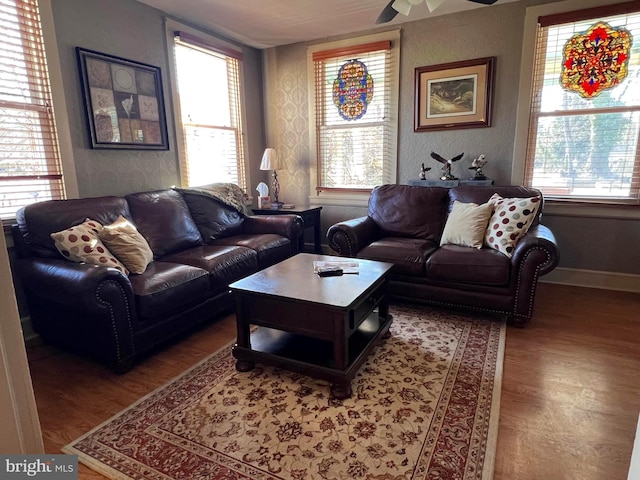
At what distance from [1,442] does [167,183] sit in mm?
2827

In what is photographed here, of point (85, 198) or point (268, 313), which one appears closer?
point (268, 313)

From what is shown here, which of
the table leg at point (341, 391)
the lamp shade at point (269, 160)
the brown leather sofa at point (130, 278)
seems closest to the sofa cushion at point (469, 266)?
the table leg at point (341, 391)

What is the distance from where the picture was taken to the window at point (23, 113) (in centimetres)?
237

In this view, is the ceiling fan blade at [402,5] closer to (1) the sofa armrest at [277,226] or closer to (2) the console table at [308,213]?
(1) the sofa armrest at [277,226]

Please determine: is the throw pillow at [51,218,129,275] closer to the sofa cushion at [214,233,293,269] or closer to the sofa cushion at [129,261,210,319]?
the sofa cushion at [129,261,210,319]

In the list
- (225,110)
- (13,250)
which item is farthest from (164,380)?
(225,110)

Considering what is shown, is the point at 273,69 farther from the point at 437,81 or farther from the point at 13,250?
the point at 13,250

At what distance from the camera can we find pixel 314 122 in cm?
429

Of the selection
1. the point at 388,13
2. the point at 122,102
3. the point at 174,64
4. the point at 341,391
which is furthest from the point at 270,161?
the point at 341,391

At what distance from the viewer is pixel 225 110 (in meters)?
4.05

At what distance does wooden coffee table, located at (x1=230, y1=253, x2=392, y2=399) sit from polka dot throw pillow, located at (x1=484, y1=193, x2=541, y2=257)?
100 cm

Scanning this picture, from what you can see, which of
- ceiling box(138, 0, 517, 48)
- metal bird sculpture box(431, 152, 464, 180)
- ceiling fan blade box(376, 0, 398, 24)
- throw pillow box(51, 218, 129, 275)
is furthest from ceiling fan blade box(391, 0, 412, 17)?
throw pillow box(51, 218, 129, 275)

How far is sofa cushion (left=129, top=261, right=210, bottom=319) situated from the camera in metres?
2.16

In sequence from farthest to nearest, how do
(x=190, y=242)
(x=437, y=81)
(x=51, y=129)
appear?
1. (x=437, y=81)
2. (x=190, y=242)
3. (x=51, y=129)
